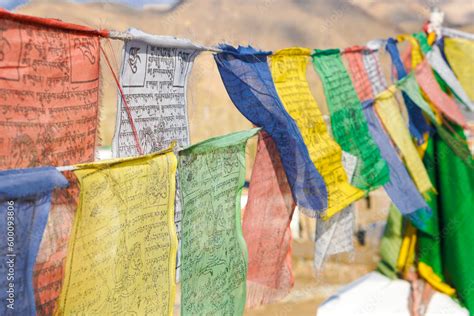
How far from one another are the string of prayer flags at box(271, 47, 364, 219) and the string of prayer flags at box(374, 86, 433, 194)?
1.42 feet

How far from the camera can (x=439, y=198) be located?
144 inches

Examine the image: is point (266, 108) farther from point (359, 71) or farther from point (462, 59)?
point (462, 59)

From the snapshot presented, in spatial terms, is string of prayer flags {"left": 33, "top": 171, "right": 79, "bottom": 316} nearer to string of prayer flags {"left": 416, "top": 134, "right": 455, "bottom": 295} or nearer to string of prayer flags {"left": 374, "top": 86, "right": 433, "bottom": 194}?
string of prayer flags {"left": 374, "top": 86, "right": 433, "bottom": 194}

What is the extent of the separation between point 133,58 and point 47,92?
0.29 metres

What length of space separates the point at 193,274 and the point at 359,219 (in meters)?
5.49

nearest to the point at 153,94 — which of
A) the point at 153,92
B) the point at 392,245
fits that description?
the point at 153,92

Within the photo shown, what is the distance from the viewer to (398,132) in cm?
278

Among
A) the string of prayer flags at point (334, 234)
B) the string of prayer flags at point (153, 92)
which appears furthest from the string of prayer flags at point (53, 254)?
the string of prayer flags at point (334, 234)

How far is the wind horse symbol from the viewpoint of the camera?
1488 millimetres

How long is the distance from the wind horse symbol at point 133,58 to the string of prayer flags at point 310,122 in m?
0.67

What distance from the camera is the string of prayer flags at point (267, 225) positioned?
6.71 feet

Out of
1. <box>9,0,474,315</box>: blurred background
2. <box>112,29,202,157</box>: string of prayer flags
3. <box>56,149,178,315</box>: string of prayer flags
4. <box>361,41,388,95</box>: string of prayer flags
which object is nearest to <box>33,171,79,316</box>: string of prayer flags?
<box>56,149,178,315</box>: string of prayer flags

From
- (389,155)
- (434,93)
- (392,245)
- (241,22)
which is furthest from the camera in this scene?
(241,22)

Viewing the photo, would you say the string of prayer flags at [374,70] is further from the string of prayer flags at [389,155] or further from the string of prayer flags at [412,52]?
the string of prayer flags at [412,52]
